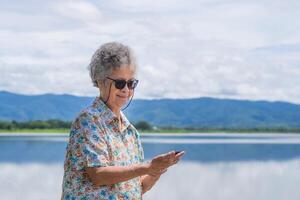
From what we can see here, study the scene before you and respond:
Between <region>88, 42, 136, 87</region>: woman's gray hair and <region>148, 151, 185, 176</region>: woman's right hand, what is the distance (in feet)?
1.38

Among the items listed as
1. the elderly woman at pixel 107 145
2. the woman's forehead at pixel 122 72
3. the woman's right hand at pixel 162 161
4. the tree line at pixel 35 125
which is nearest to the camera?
the woman's right hand at pixel 162 161

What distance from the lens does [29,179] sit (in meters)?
19.3

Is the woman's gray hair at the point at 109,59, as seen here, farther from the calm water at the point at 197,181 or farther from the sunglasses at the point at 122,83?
the calm water at the point at 197,181

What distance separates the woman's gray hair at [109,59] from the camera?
279 centimetres

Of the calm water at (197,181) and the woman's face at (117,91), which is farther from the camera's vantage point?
the calm water at (197,181)

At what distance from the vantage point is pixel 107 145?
9.02ft

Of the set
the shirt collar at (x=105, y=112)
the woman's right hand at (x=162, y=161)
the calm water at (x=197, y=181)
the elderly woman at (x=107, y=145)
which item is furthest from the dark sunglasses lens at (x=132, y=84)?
the calm water at (x=197, y=181)

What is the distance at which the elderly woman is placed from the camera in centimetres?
268

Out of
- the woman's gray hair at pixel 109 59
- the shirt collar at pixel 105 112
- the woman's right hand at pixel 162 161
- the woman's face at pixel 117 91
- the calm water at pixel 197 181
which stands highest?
the woman's gray hair at pixel 109 59

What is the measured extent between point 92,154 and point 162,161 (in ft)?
0.92

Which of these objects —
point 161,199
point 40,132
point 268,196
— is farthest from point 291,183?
point 40,132

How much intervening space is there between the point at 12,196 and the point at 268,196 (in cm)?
618

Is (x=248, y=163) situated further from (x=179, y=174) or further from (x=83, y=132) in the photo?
(x=83, y=132)

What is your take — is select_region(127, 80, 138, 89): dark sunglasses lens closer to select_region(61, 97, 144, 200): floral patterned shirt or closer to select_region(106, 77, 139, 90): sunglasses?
select_region(106, 77, 139, 90): sunglasses
